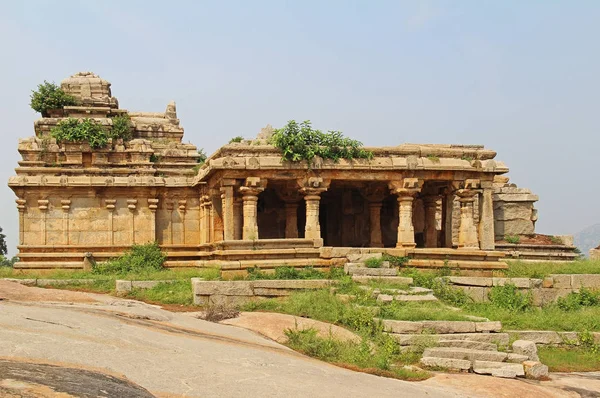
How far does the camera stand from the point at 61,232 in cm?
2202

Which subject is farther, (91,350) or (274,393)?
(91,350)

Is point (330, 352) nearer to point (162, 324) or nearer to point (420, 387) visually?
point (420, 387)

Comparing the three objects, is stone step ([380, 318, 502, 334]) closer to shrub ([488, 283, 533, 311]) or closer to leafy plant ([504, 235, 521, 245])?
shrub ([488, 283, 533, 311])

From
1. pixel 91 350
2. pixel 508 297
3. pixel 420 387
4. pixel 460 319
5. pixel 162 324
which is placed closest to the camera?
pixel 91 350

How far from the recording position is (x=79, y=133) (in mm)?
24516

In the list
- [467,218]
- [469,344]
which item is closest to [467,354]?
[469,344]

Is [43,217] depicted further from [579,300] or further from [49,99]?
[579,300]

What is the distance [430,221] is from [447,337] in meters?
11.2

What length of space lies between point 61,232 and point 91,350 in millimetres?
15504

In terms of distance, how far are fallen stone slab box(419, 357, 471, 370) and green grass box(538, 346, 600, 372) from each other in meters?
2.18

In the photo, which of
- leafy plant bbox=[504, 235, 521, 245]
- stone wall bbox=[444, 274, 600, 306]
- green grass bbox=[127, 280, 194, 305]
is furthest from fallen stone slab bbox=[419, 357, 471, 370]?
leafy plant bbox=[504, 235, 521, 245]

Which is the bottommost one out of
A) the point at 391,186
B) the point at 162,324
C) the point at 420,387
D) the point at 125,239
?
the point at 420,387

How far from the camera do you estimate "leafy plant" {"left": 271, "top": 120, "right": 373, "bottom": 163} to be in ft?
59.5

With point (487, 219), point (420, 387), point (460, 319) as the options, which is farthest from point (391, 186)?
point (420, 387)
